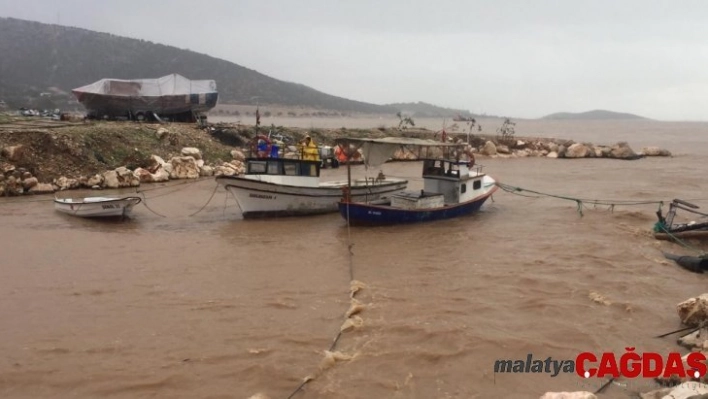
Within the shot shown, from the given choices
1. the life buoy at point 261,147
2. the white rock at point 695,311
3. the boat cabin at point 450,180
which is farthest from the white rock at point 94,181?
the white rock at point 695,311

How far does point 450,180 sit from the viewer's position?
1870 cm

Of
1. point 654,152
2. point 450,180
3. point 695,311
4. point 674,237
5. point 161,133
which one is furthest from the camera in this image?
point 654,152

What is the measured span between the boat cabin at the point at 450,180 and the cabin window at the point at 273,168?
5.25 metres

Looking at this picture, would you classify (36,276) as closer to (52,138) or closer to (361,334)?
(361,334)

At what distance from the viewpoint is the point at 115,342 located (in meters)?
8.28

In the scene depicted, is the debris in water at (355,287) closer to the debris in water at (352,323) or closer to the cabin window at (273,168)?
the debris in water at (352,323)

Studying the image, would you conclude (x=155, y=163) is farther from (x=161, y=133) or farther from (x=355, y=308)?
(x=355, y=308)

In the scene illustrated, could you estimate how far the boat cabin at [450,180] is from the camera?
1872 cm

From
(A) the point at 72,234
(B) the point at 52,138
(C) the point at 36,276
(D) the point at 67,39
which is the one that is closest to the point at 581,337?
(C) the point at 36,276

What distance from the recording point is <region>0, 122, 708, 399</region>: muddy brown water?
23.8ft

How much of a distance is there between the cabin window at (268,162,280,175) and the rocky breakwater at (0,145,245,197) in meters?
4.74

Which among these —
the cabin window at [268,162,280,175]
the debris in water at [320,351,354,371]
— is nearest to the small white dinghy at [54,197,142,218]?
the cabin window at [268,162,280,175]

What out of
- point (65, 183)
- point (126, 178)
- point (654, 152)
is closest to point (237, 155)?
point (126, 178)

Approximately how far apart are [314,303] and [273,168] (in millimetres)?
10030
